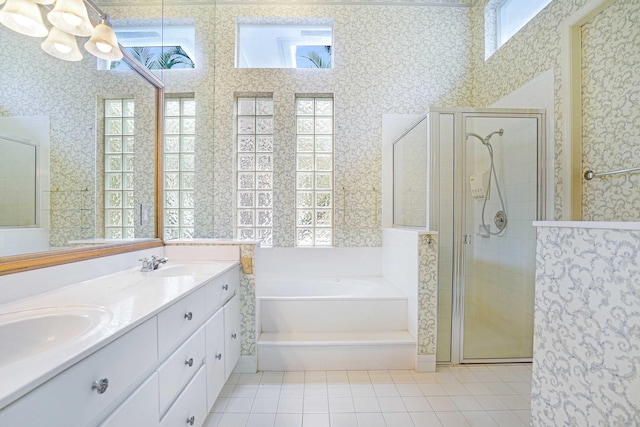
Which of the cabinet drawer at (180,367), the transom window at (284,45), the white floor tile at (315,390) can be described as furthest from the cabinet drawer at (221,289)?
the transom window at (284,45)

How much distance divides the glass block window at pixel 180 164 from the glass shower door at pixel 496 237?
2.30 m

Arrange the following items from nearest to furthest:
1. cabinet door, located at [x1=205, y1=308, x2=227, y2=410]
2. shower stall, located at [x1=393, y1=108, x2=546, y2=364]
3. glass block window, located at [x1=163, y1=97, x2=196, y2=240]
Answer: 1. cabinet door, located at [x1=205, y1=308, x2=227, y2=410]
2. shower stall, located at [x1=393, y1=108, x2=546, y2=364]
3. glass block window, located at [x1=163, y1=97, x2=196, y2=240]

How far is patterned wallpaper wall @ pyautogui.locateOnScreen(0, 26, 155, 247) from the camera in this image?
3.33 feet

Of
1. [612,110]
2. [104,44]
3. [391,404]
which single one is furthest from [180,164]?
[612,110]

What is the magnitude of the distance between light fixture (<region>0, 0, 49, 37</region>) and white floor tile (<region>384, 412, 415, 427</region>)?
7.75 ft

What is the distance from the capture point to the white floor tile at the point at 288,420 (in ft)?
4.76

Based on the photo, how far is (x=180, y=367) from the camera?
3.51 feet

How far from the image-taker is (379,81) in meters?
2.82

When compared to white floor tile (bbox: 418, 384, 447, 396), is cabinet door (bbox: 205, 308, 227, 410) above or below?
above

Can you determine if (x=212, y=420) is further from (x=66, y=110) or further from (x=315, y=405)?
(x=66, y=110)

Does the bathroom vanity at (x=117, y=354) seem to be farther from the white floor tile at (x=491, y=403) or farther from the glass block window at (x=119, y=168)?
the white floor tile at (x=491, y=403)

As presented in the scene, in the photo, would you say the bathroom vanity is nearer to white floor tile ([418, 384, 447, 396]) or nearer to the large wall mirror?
the large wall mirror

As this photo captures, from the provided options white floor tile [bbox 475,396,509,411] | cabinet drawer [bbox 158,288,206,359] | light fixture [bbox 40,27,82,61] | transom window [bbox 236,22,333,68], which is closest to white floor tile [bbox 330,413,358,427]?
white floor tile [bbox 475,396,509,411]

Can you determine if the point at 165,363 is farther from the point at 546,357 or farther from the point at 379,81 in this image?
the point at 379,81
